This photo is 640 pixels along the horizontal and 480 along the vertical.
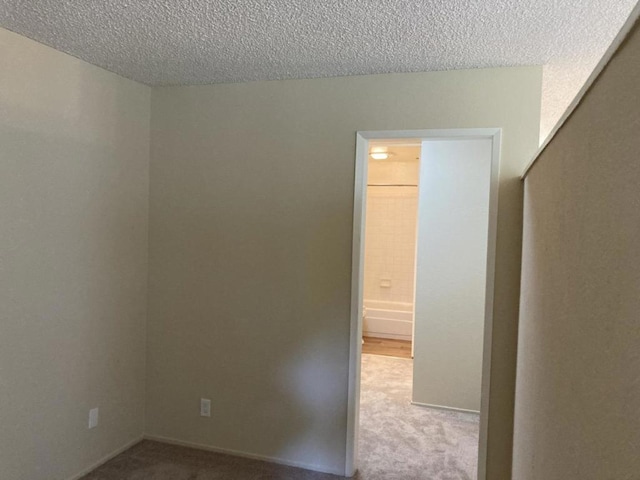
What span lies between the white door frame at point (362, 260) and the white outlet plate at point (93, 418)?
62.7 inches

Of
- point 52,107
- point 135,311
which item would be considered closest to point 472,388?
point 135,311

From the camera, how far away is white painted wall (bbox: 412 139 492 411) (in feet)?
12.1

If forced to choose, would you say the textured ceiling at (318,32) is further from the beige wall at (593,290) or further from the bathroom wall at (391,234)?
the bathroom wall at (391,234)

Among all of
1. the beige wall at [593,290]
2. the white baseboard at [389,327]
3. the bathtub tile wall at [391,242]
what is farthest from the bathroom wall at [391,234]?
the beige wall at [593,290]

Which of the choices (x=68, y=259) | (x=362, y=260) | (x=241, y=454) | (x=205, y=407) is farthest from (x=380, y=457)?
(x=68, y=259)

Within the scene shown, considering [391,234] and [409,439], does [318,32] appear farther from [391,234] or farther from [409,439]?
[391,234]

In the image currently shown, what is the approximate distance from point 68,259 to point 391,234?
481cm

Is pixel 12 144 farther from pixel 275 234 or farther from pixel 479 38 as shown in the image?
pixel 479 38

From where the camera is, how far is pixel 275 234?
9.37ft

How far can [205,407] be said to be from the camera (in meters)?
3.02

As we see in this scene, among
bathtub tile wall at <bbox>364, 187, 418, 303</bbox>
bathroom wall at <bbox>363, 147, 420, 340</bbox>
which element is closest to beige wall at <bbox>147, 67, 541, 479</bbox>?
bathroom wall at <bbox>363, 147, 420, 340</bbox>

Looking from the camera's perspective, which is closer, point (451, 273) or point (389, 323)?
point (451, 273)

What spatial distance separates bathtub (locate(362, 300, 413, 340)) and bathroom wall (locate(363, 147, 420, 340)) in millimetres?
95

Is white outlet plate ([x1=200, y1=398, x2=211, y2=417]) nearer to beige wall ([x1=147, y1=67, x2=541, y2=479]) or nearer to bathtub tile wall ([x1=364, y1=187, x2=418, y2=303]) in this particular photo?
beige wall ([x1=147, y1=67, x2=541, y2=479])
